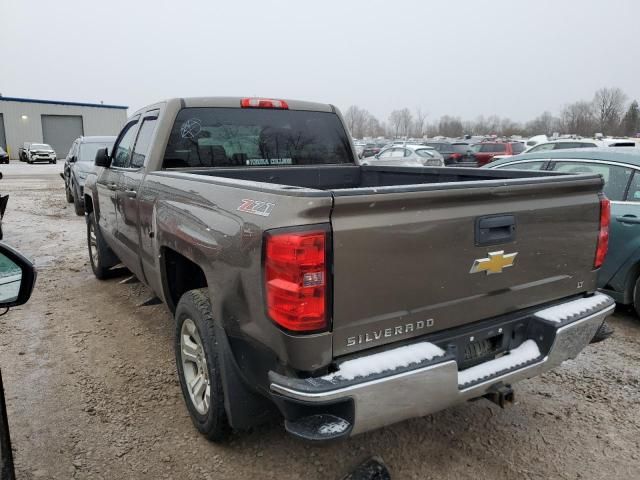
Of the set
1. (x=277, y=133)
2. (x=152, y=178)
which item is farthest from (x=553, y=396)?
(x=152, y=178)

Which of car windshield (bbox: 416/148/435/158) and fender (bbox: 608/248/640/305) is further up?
car windshield (bbox: 416/148/435/158)

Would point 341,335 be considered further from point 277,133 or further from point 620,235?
point 620,235

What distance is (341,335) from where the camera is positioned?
84.0 inches

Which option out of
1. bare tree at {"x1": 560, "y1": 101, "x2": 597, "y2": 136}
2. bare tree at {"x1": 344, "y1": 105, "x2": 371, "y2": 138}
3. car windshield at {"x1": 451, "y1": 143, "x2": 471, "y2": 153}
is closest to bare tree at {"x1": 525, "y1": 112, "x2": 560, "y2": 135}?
bare tree at {"x1": 560, "y1": 101, "x2": 597, "y2": 136}

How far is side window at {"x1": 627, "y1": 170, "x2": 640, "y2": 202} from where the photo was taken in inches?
184

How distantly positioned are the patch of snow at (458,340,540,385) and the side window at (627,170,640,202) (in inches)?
111

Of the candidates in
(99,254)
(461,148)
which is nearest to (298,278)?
(99,254)

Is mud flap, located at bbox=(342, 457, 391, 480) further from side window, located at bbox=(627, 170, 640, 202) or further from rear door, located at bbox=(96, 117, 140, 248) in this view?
side window, located at bbox=(627, 170, 640, 202)

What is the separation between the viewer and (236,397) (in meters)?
2.55

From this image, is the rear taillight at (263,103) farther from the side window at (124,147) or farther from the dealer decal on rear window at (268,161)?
the side window at (124,147)

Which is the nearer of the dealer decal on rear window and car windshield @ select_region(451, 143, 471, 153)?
the dealer decal on rear window

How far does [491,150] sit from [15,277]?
20.9m

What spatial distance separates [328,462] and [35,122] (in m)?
51.5

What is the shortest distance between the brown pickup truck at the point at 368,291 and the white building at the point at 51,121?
164 feet
